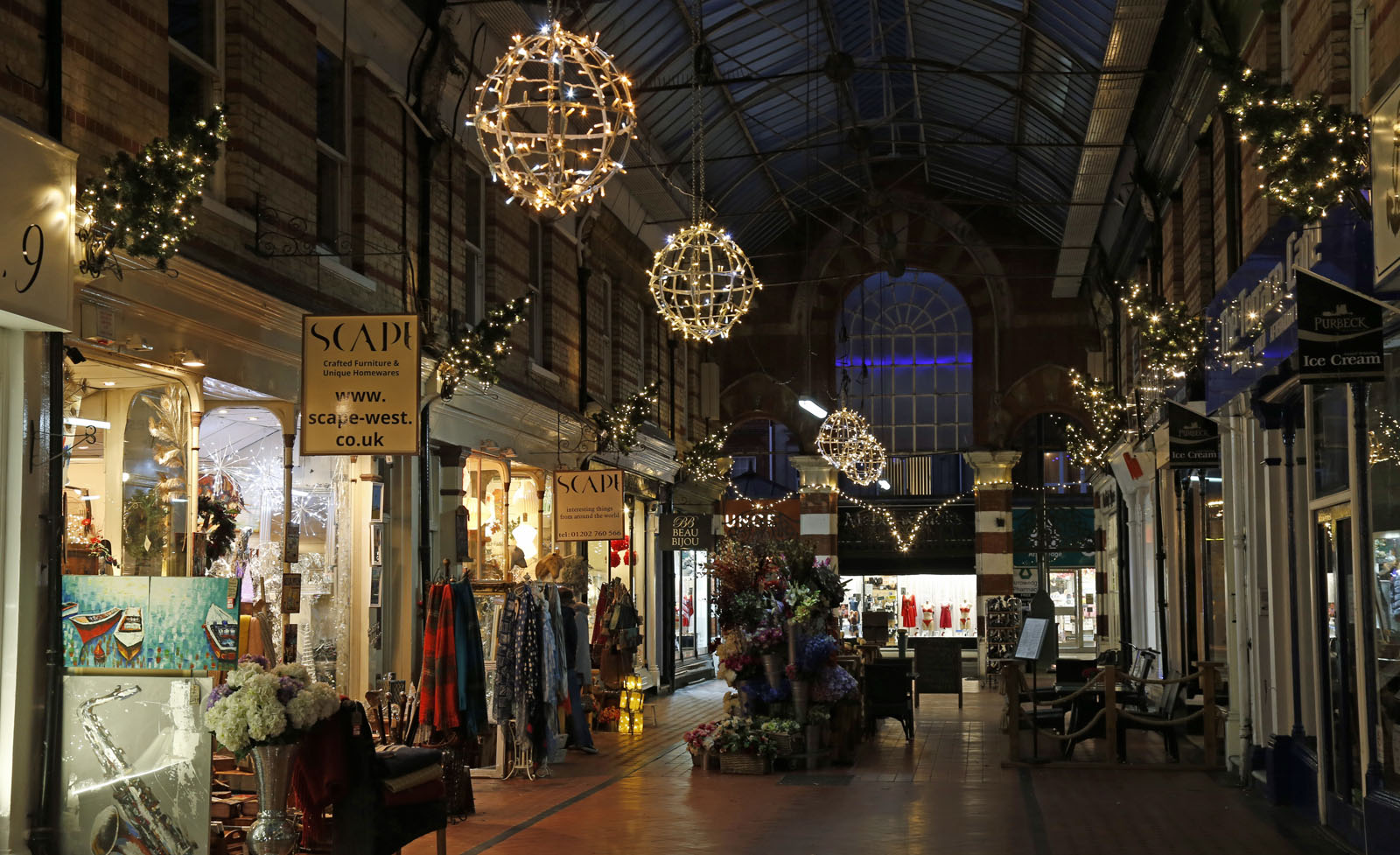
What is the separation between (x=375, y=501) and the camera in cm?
1182

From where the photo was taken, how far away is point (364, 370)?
9094 millimetres

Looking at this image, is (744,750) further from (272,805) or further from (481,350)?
(272,805)

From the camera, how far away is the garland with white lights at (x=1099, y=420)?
18797 mm

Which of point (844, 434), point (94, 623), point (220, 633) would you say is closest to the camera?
point (220, 633)

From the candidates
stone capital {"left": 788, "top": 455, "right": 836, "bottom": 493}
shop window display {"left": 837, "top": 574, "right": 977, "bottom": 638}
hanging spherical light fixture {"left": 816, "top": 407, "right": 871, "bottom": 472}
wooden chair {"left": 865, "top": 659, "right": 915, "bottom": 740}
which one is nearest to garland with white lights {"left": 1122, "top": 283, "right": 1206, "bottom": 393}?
wooden chair {"left": 865, "top": 659, "right": 915, "bottom": 740}

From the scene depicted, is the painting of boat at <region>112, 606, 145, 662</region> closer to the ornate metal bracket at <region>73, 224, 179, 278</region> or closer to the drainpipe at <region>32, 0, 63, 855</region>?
the drainpipe at <region>32, 0, 63, 855</region>

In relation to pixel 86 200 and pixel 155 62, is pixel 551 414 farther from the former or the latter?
pixel 86 200

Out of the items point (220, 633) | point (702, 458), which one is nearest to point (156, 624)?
point (220, 633)

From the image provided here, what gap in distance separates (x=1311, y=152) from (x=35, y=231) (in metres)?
6.00

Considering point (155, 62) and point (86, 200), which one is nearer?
point (86, 200)

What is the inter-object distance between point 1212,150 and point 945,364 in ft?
47.1

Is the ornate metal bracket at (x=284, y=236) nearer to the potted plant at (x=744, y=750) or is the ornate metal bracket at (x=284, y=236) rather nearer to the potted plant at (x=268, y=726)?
the potted plant at (x=268, y=726)

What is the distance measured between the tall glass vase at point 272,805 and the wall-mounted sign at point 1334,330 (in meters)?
5.24

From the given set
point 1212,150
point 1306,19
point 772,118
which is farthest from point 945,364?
point 1306,19
